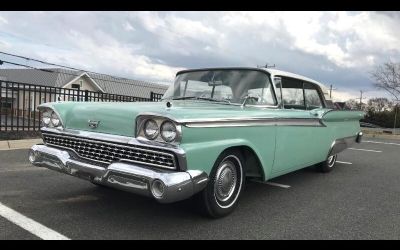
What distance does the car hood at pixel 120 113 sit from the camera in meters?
3.31

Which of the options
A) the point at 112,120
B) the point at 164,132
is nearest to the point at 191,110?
the point at 164,132

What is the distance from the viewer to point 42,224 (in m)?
3.43

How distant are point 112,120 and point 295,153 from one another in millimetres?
2371

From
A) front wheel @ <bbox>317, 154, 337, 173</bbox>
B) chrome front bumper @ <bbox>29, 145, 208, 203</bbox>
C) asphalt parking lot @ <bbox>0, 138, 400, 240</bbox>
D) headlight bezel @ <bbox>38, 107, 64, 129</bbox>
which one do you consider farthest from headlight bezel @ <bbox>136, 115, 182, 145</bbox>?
front wheel @ <bbox>317, 154, 337, 173</bbox>

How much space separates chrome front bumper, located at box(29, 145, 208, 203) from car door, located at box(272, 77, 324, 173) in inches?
58.4

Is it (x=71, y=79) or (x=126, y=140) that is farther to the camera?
(x=71, y=79)

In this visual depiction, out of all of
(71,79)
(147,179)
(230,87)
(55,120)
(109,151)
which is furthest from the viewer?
(71,79)

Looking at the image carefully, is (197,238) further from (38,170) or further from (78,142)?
(38,170)

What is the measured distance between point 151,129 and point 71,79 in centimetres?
4319

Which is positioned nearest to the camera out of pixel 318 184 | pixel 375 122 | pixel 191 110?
pixel 191 110

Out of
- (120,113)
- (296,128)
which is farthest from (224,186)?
(296,128)

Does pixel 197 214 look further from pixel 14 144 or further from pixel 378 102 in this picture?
pixel 378 102

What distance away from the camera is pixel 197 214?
378cm

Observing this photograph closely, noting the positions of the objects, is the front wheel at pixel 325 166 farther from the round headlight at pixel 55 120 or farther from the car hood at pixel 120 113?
the round headlight at pixel 55 120
